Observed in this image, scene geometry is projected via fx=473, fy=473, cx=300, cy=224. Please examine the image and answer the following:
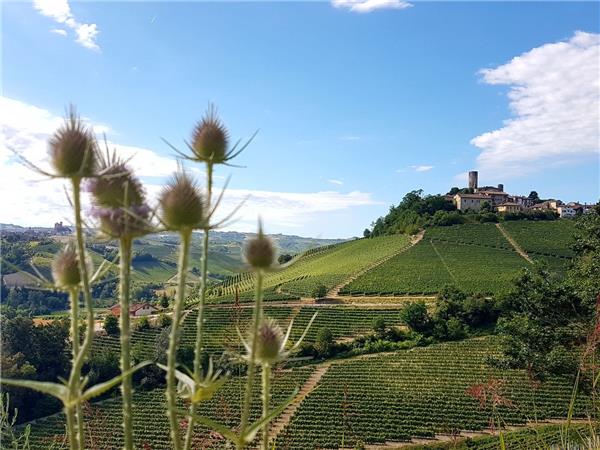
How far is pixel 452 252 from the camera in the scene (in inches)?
3091

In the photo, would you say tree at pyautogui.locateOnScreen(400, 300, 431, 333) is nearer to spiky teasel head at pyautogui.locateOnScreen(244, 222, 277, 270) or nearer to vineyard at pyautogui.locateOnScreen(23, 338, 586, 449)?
vineyard at pyautogui.locateOnScreen(23, 338, 586, 449)

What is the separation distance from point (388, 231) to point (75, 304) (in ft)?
334

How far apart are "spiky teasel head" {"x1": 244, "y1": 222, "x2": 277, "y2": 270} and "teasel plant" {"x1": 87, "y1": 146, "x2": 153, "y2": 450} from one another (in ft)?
1.43

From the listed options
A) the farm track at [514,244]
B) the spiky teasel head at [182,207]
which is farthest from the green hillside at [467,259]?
the spiky teasel head at [182,207]

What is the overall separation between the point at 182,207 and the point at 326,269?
83394mm

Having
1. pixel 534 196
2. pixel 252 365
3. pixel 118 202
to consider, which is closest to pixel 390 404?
pixel 252 365

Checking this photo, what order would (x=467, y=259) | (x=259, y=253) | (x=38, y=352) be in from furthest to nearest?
(x=467, y=259)
(x=38, y=352)
(x=259, y=253)

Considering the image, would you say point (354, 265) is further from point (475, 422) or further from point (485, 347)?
point (475, 422)

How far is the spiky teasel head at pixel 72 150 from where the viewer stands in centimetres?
171

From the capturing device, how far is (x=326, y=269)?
8469 cm

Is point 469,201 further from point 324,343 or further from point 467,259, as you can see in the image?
point 324,343

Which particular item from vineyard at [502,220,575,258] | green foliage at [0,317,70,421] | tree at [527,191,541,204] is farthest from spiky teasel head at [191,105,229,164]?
tree at [527,191,541,204]

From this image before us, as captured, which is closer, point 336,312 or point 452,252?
point 336,312

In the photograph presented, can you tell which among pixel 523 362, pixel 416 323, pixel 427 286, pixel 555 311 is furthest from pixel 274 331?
pixel 427 286
